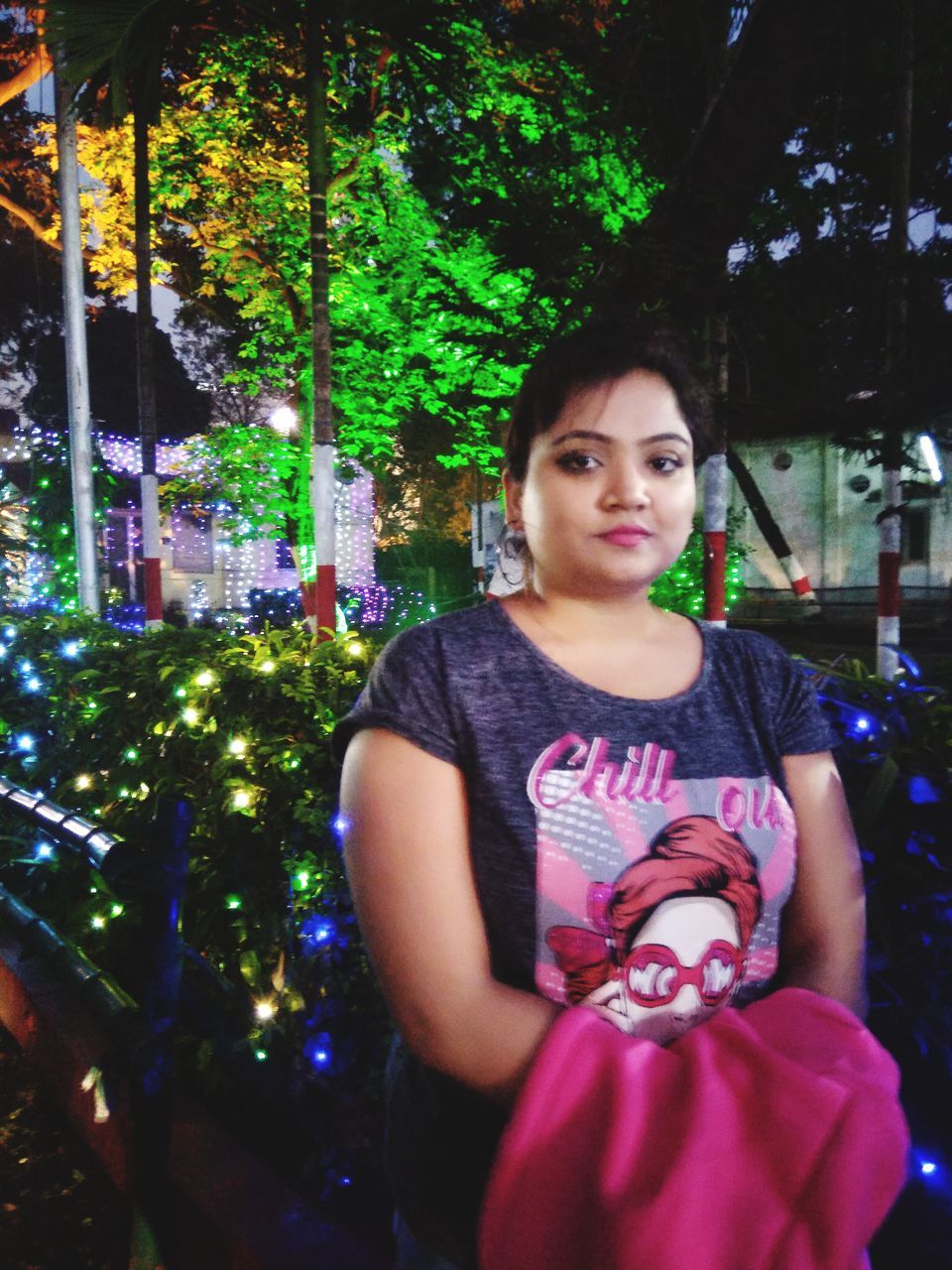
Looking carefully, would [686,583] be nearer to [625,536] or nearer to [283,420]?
[283,420]

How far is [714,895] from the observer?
3.28ft

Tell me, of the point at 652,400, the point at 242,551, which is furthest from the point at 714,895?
the point at 242,551

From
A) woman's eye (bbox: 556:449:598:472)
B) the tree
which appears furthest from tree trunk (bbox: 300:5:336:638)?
woman's eye (bbox: 556:449:598:472)

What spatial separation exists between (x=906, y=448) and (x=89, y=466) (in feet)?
32.5

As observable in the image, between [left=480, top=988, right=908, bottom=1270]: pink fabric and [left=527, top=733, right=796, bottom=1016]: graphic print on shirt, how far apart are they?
0.14m

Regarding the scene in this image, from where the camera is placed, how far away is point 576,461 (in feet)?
3.56

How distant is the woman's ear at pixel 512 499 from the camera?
1246mm

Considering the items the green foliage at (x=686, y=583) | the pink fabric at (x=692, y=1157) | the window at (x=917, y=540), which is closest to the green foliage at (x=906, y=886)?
the pink fabric at (x=692, y=1157)

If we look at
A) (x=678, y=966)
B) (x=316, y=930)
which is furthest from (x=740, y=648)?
(x=316, y=930)

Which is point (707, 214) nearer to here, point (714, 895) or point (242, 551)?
point (714, 895)

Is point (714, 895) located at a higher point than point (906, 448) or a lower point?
lower

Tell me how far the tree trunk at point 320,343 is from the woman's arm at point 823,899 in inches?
258

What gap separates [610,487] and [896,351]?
6.28m

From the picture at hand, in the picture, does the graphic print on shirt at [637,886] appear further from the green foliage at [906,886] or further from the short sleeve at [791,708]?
the green foliage at [906,886]
